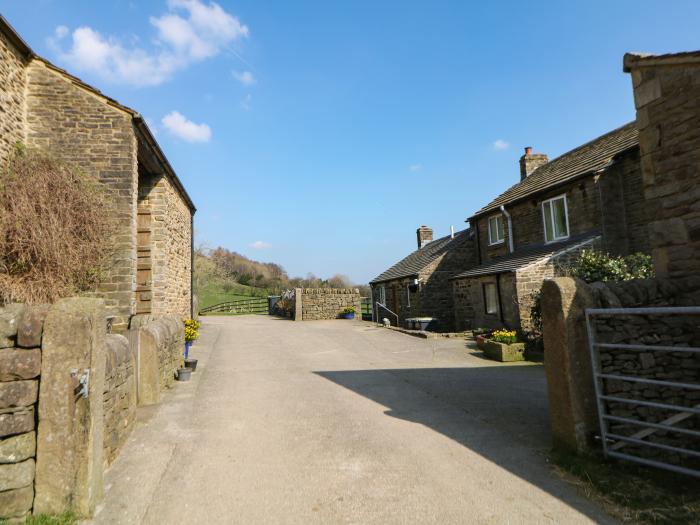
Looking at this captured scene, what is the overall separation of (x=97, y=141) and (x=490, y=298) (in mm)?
14131

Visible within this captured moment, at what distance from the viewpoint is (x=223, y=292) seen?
47.8 m

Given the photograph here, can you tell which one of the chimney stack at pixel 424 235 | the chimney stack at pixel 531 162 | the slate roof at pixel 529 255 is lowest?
the slate roof at pixel 529 255

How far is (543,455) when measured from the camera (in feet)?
15.8

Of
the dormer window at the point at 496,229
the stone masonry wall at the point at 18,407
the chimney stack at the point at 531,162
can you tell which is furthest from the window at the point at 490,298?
the stone masonry wall at the point at 18,407

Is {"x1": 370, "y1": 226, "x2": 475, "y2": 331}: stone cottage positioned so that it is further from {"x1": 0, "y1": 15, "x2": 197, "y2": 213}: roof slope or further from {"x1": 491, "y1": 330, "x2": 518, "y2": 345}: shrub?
{"x1": 0, "y1": 15, "x2": 197, "y2": 213}: roof slope

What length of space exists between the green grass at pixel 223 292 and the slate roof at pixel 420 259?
21172mm

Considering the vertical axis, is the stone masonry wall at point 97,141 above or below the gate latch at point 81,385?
above

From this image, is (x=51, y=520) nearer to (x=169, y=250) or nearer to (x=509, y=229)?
(x=169, y=250)

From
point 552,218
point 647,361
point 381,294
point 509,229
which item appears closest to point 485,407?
point 647,361

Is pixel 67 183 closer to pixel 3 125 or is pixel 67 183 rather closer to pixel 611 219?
pixel 3 125

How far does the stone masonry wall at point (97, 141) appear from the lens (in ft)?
30.6

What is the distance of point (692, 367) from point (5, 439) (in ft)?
23.2

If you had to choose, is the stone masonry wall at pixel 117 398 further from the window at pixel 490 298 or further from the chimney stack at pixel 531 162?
the chimney stack at pixel 531 162

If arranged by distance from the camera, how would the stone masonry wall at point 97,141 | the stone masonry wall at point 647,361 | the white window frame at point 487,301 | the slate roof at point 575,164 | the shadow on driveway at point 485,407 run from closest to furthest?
the shadow on driveway at point 485,407 → the stone masonry wall at point 647,361 → the stone masonry wall at point 97,141 → the slate roof at point 575,164 → the white window frame at point 487,301
